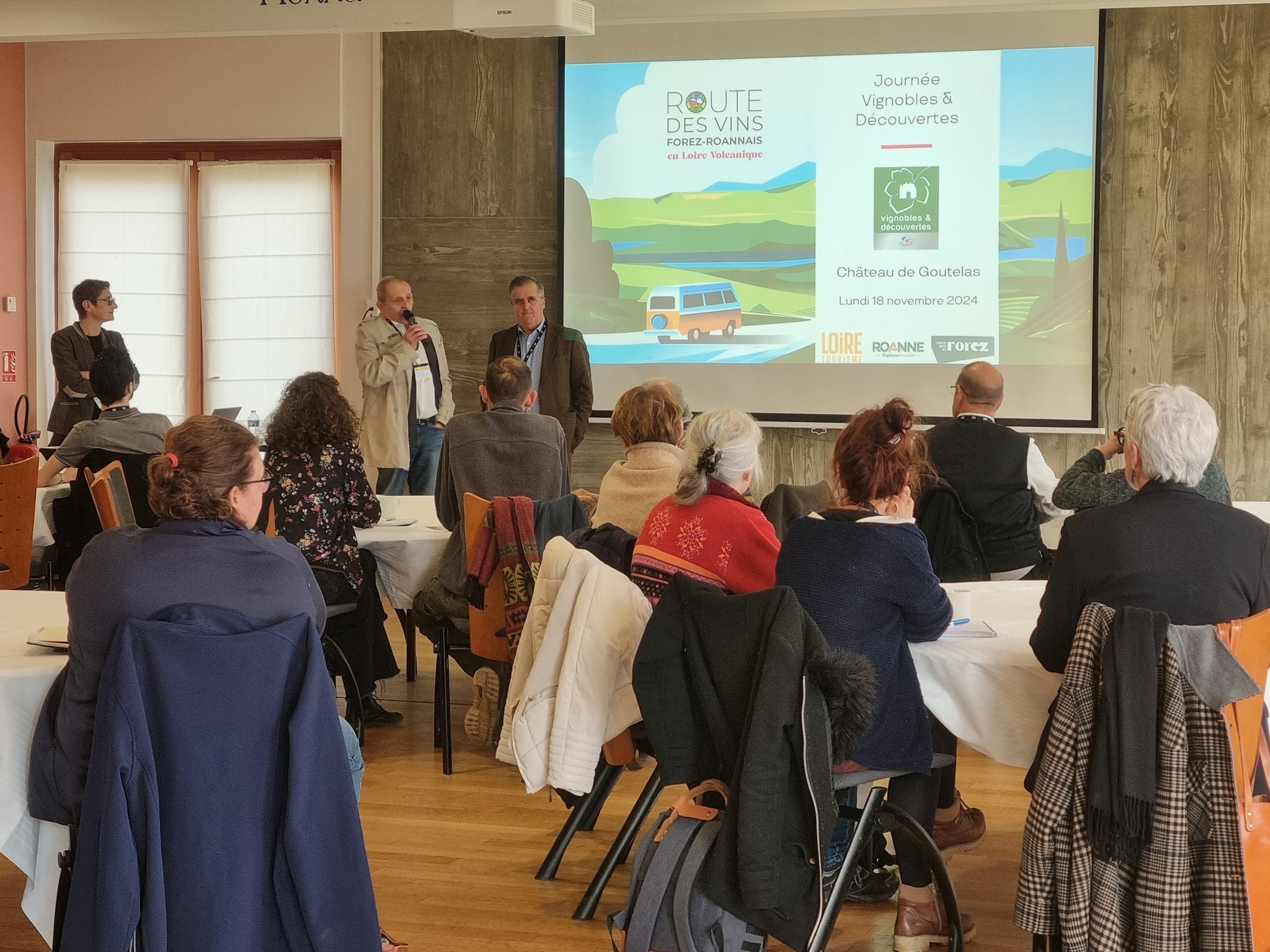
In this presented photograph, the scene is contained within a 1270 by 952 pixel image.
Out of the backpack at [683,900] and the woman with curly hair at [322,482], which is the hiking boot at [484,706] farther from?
the backpack at [683,900]

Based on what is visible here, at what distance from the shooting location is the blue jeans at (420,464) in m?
6.74

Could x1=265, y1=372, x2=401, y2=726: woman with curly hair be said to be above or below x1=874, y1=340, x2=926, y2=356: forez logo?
below

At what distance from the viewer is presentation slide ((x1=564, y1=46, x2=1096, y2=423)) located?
6.66 meters

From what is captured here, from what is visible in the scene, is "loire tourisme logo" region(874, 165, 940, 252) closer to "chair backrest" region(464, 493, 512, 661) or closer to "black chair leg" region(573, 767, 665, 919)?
"chair backrest" region(464, 493, 512, 661)

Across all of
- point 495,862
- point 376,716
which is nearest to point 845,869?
point 495,862

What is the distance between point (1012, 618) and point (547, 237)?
15.6 ft

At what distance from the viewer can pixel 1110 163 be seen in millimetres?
6598

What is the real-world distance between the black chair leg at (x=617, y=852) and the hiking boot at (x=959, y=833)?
71cm

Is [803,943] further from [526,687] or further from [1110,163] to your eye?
[1110,163]

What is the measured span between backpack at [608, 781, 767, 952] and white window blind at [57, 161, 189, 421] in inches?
251

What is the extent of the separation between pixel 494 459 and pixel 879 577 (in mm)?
2015

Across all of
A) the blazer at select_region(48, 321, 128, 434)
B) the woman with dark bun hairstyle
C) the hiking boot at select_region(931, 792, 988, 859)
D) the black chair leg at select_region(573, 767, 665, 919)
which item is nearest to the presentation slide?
the blazer at select_region(48, 321, 128, 434)

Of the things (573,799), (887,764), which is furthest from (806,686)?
(573,799)

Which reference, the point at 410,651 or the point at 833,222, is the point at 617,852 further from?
the point at 833,222
